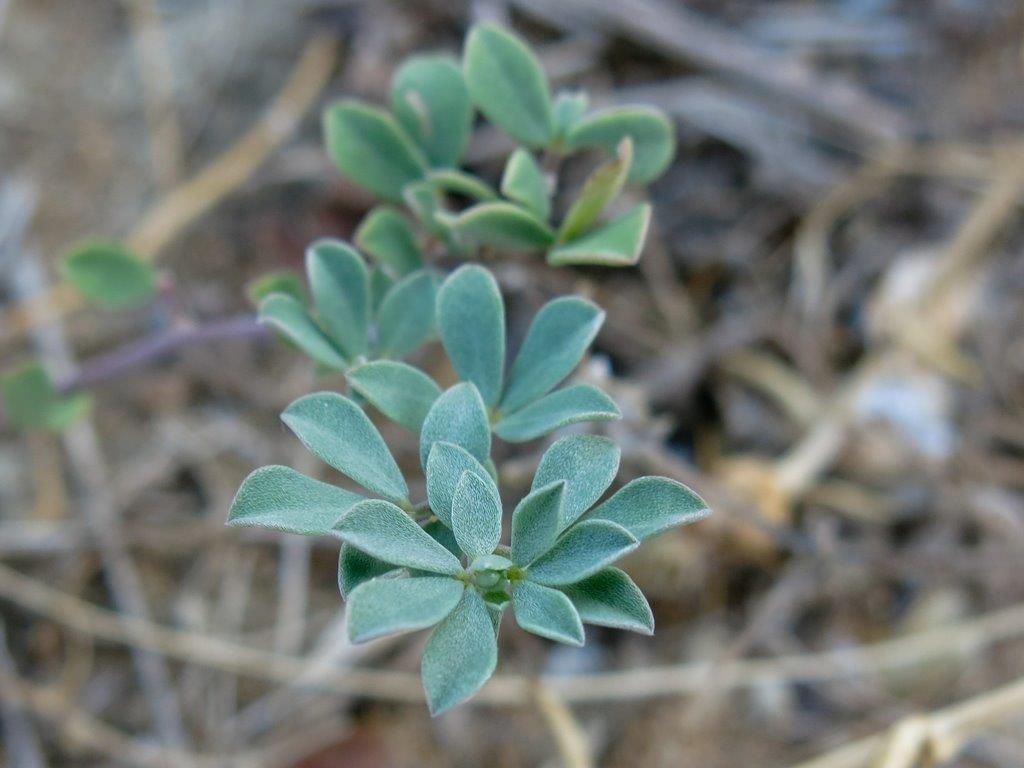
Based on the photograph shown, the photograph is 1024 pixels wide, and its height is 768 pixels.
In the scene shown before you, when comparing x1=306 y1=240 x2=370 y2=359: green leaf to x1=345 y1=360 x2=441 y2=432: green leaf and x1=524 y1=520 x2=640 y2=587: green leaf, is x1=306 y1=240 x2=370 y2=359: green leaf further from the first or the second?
x1=524 y1=520 x2=640 y2=587: green leaf

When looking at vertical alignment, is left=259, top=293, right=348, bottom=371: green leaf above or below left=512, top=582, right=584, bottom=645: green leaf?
above

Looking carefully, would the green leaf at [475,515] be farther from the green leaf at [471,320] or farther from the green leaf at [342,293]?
the green leaf at [342,293]

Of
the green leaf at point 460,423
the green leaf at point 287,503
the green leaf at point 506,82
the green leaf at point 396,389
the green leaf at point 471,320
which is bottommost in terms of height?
the green leaf at point 287,503

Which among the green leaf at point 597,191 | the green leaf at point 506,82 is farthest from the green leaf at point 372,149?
the green leaf at point 597,191

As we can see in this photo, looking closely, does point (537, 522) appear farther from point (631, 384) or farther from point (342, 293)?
point (631, 384)

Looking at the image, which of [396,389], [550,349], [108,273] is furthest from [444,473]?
[108,273]

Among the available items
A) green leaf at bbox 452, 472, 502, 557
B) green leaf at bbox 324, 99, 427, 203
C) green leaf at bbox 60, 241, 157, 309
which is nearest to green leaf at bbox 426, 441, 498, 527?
green leaf at bbox 452, 472, 502, 557

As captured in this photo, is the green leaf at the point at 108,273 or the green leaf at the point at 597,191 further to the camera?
the green leaf at the point at 108,273
